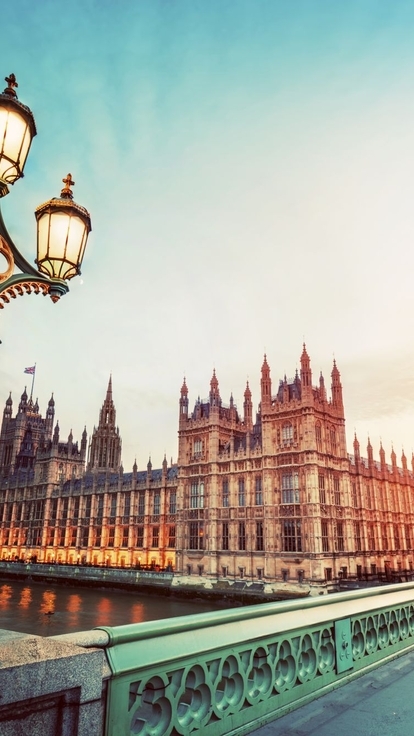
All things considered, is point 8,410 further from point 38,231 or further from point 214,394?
point 38,231

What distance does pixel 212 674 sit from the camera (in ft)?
11.7

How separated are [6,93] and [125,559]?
6854 cm

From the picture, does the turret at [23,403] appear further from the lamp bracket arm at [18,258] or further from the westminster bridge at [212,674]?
the westminster bridge at [212,674]

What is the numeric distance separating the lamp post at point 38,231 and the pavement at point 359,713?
4683mm

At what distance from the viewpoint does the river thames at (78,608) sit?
36281 millimetres

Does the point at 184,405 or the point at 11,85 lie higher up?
the point at 184,405

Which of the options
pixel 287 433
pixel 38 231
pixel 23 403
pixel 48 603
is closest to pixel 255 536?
pixel 287 433

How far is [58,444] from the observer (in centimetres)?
9125

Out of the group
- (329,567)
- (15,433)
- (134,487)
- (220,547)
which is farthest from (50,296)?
(15,433)

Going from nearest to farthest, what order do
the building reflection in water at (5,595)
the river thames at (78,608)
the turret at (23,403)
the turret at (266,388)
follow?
1. the river thames at (78,608)
2. the building reflection in water at (5,595)
3. the turret at (266,388)
4. the turret at (23,403)

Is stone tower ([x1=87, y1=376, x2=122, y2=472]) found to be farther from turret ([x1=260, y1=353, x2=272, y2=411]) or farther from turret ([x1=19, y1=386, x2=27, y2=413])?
turret ([x1=260, y1=353, x2=272, y2=411])

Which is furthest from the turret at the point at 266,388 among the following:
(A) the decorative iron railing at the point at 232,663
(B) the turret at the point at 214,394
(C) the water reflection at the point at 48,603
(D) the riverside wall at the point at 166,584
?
(A) the decorative iron railing at the point at 232,663

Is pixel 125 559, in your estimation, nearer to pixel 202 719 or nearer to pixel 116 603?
pixel 116 603

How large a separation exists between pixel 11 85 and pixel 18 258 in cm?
191
